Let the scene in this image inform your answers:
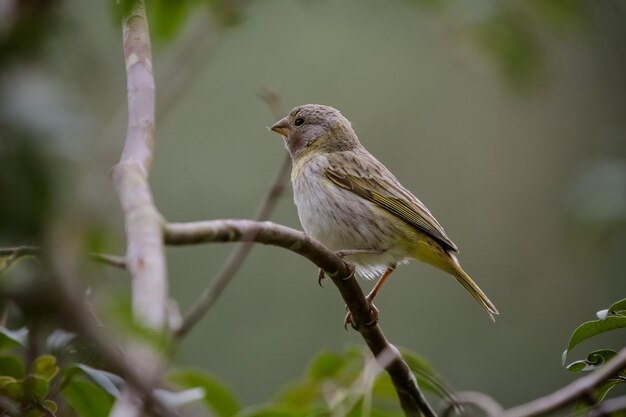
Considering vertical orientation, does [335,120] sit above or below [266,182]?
above

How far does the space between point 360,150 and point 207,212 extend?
11.1 ft

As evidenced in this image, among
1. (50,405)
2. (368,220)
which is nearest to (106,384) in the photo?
(50,405)

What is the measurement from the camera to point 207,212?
8.66 metres

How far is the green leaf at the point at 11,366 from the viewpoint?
230 centimetres

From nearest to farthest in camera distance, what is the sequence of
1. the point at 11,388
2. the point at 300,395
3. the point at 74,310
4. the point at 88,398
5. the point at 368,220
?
the point at 74,310
the point at 11,388
the point at 88,398
the point at 300,395
the point at 368,220

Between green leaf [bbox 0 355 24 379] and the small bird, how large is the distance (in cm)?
230

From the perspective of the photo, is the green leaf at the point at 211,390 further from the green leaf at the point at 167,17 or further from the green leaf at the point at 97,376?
the green leaf at the point at 167,17

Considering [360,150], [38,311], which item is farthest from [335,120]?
[38,311]

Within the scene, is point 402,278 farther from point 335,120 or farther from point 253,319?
point 335,120

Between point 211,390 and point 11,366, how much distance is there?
1.00 m

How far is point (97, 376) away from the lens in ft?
7.75

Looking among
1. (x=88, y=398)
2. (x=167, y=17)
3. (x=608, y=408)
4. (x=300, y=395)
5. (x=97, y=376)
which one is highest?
(x=167, y=17)

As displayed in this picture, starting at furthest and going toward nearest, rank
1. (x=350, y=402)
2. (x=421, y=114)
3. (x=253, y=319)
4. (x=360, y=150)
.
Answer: (x=421, y=114) < (x=253, y=319) < (x=360, y=150) < (x=350, y=402)

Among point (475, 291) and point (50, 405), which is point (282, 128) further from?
point (50, 405)
